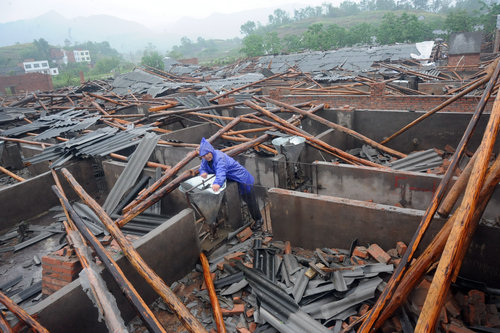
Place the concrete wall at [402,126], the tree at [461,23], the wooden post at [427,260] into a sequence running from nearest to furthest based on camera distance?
the wooden post at [427,260], the concrete wall at [402,126], the tree at [461,23]

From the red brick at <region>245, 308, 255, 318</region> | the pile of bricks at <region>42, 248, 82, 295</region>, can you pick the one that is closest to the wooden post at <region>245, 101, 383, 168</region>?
the red brick at <region>245, 308, 255, 318</region>

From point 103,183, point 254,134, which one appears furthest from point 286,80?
point 103,183

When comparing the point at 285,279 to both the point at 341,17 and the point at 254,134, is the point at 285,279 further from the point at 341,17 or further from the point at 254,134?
the point at 341,17

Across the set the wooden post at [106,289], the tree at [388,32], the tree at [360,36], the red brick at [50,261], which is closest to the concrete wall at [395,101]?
the wooden post at [106,289]

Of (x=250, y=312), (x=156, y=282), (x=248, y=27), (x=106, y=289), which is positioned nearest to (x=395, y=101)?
(x=250, y=312)

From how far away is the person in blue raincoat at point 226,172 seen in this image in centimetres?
539

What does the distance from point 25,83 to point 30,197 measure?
37.6 metres

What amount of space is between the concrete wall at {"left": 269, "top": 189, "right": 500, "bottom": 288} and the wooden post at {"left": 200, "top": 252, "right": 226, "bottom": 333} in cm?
141

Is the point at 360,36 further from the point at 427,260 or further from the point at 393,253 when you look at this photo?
the point at 427,260

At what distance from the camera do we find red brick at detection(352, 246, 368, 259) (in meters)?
4.57

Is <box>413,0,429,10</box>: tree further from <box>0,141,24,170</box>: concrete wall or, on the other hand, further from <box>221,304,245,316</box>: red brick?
<box>221,304,245,316</box>: red brick

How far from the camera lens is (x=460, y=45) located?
72.5 ft

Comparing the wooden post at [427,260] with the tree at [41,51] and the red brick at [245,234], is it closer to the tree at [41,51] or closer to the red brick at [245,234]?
the red brick at [245,234]

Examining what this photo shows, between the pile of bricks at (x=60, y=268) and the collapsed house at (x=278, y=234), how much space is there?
2 centimetres
